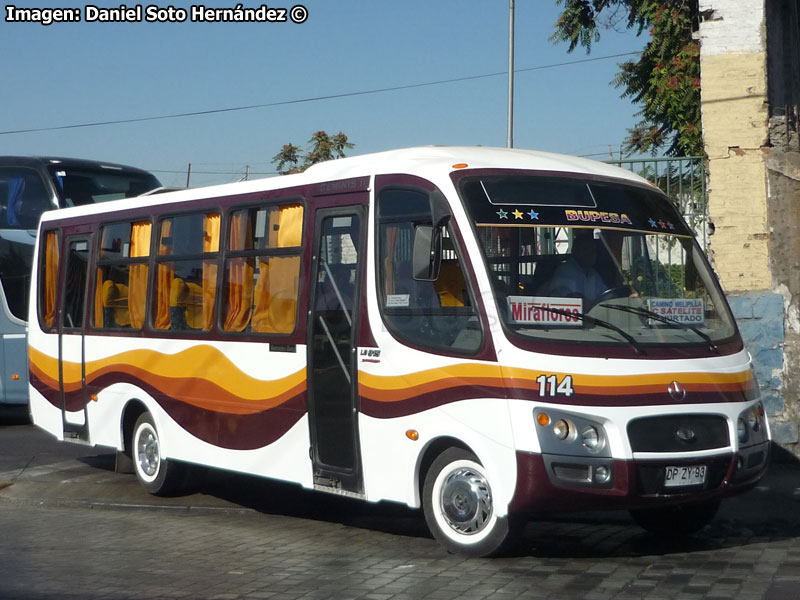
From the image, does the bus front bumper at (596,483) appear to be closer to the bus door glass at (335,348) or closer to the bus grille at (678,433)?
the bus grille at (678,433)

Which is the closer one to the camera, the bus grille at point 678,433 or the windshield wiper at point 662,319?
the bus grille at point 678,433

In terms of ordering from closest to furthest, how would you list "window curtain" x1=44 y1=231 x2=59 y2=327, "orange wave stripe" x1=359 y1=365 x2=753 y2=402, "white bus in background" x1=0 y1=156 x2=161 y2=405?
1. "orange wave stripe" x1=359 y1=365 x2=753 y2=402
2. "window curtain" x1=44 y1=231 x2=59 y2=327
3. "white bus in background" x1=0 y1=156 x2=161 y2=405

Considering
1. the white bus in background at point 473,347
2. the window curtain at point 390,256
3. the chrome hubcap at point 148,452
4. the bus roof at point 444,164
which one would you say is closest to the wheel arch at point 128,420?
the chrome hubcap at point 148,452

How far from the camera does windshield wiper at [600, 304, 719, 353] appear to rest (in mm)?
7625

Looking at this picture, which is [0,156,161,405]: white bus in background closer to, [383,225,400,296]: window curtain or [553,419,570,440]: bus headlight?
[383,225,400,296]: window curtain

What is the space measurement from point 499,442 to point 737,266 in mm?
5479

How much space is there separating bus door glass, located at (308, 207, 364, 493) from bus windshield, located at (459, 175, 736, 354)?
1.18 metres

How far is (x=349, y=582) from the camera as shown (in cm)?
697

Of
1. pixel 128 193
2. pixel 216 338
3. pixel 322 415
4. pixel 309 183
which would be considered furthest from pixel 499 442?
pixel 128 193

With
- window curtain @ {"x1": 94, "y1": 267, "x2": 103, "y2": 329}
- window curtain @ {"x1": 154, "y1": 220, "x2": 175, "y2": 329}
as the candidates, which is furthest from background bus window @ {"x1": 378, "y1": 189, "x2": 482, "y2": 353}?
window curtain @ {"x1": 94, "y1": 267, "x2": 103, "y2": 329}

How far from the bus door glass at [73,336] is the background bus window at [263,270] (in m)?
2.82

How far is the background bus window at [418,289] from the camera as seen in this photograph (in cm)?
758

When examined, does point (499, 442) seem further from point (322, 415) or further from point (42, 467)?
point (42, 467)

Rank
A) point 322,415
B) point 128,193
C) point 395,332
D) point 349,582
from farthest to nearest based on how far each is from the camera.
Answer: point 128,193, point 322,415, point 395,332, point 349,582
